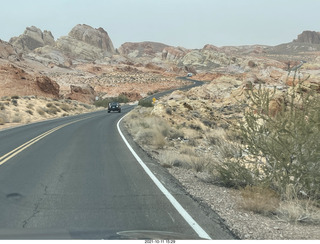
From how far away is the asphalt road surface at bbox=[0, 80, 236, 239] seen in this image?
17.7ft

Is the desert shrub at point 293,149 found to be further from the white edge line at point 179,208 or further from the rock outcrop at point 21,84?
the rock outcrop at point 21,84

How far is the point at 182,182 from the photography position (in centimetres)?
970

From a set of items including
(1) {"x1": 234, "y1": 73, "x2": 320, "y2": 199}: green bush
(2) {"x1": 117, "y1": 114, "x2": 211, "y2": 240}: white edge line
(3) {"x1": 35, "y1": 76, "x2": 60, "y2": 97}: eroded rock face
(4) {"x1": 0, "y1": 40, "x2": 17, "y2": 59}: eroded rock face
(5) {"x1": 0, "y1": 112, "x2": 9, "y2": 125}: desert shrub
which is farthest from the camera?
(4) {"x1": 0, "y1": 40, "x2": 17, "y2": 59}: eroded rock face

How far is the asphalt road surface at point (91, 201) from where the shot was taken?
5.39 metres

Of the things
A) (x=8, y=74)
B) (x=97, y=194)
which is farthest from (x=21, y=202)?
(x=8, y=74)

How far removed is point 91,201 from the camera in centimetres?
750

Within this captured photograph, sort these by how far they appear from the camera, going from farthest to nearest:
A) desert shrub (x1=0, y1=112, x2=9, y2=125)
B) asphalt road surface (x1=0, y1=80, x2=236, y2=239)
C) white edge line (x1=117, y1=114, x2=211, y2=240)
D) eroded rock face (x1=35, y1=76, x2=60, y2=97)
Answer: eroded rock face (x1=35, y1=76, x2=60, y2=97) → desert shrub (x1=0, y1=112, x2=9, y2=125) → white edge line (x1=117, y1=114, x2=211, y2=240) → asphalt road surface (x1=0, y1=80, x2=236, y2=239)

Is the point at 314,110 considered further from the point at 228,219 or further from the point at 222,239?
the point at 222,239

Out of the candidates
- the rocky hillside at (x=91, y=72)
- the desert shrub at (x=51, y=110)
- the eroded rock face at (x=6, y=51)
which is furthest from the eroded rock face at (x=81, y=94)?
the eroded rock face at (x=6, y=51)

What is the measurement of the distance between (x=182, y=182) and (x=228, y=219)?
330cm

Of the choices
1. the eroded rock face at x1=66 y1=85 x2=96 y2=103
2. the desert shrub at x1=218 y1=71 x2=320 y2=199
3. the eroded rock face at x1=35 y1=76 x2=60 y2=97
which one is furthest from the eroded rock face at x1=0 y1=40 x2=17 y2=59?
the desert shrub at x1=218 y1=71 x2=320 y2=199

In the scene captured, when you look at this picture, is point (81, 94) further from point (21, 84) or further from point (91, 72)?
point (91, 72)

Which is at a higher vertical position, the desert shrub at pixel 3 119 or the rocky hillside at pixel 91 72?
the rocky hillside at pixel 91 72

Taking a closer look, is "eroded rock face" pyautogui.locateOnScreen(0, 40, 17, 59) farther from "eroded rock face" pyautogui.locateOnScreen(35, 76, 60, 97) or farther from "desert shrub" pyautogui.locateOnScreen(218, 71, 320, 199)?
"desert shrub" pyautogui.locateOnScreen(218, 71, 320, 199)
